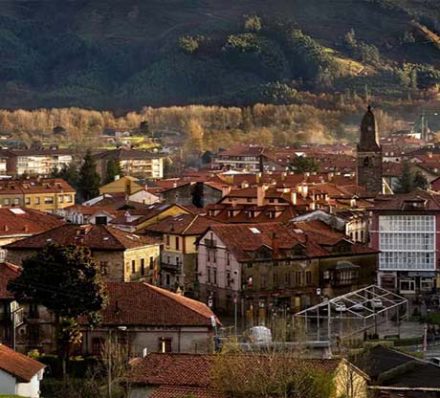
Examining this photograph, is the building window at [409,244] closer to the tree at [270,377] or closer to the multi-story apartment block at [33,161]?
the tree at [270,377]

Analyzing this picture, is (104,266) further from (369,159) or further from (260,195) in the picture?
(369,159)

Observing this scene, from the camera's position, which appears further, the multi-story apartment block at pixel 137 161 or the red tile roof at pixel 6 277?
the multi-story apartment block at pixel 137 161

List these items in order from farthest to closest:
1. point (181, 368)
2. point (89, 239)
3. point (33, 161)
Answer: point (33, 161), point (89, 239), point (181, 368)

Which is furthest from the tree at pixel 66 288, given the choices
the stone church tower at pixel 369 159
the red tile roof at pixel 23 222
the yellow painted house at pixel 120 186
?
the yellow painted house at pixel 120 186

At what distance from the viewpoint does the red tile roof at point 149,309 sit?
38.0m

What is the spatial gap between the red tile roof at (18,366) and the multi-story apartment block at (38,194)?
180ft

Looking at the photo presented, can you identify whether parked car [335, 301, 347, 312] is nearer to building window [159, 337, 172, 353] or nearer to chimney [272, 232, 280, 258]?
chimney [272, 232, 280, 258]

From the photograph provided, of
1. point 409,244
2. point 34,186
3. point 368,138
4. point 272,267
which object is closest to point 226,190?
point 368,138

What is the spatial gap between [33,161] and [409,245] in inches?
2985

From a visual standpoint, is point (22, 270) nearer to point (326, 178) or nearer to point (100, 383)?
point (100, 383)

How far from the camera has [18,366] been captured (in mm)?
30797

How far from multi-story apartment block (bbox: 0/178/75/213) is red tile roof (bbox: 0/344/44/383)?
5473cm

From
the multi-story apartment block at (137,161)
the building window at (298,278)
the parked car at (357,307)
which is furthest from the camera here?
the multi-story apartment block at (137,161)

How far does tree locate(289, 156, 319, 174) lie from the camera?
103625mm
